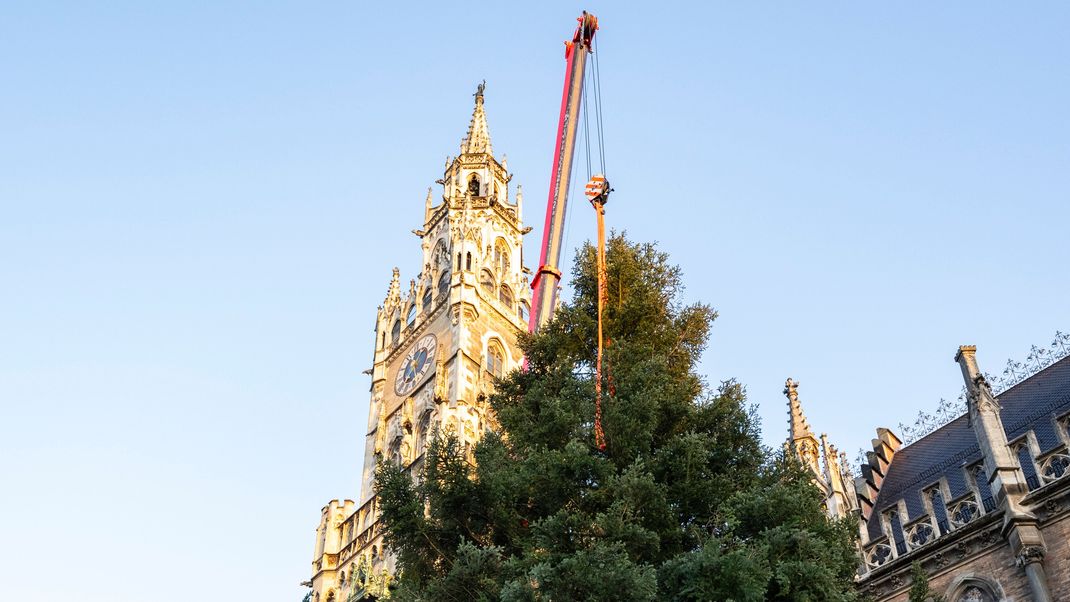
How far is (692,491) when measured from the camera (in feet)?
51.5

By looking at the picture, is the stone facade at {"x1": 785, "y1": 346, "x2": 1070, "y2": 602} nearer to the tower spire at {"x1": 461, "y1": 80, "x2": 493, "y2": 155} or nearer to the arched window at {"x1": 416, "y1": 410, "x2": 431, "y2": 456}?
the arched window at {"x1": 416, "y1": 410, "x2": 431, "y2": 456}

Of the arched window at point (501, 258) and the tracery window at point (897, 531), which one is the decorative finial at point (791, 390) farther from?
the arched window at point (501, 258)

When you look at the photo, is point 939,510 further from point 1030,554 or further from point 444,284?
point 444,284

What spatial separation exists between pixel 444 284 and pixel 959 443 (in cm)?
2480

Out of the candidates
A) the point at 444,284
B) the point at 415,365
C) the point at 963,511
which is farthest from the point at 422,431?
the point at 963,511

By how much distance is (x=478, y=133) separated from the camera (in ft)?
191

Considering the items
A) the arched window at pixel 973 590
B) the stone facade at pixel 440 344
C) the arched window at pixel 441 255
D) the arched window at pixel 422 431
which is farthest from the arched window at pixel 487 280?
the arched window at pixel 973 590

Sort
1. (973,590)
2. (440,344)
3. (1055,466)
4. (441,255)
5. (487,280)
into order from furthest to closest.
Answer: (441,255) → (487,280) → (440,344) → (1055,466) → (973,590)

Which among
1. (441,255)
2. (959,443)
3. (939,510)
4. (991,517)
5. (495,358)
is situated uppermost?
(441,255)

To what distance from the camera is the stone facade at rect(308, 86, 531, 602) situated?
39.5 m

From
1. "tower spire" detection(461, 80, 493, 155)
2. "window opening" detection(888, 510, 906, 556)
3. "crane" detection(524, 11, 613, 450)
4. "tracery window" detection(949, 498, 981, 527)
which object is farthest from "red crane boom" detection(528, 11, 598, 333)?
"tracery window" detection(949, 498, 981, 527)

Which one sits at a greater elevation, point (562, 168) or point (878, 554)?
point (562, 168)

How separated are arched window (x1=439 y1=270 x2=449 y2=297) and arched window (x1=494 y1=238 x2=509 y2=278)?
227 cm

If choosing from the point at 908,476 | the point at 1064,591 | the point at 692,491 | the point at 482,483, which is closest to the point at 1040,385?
the point at 908,476
